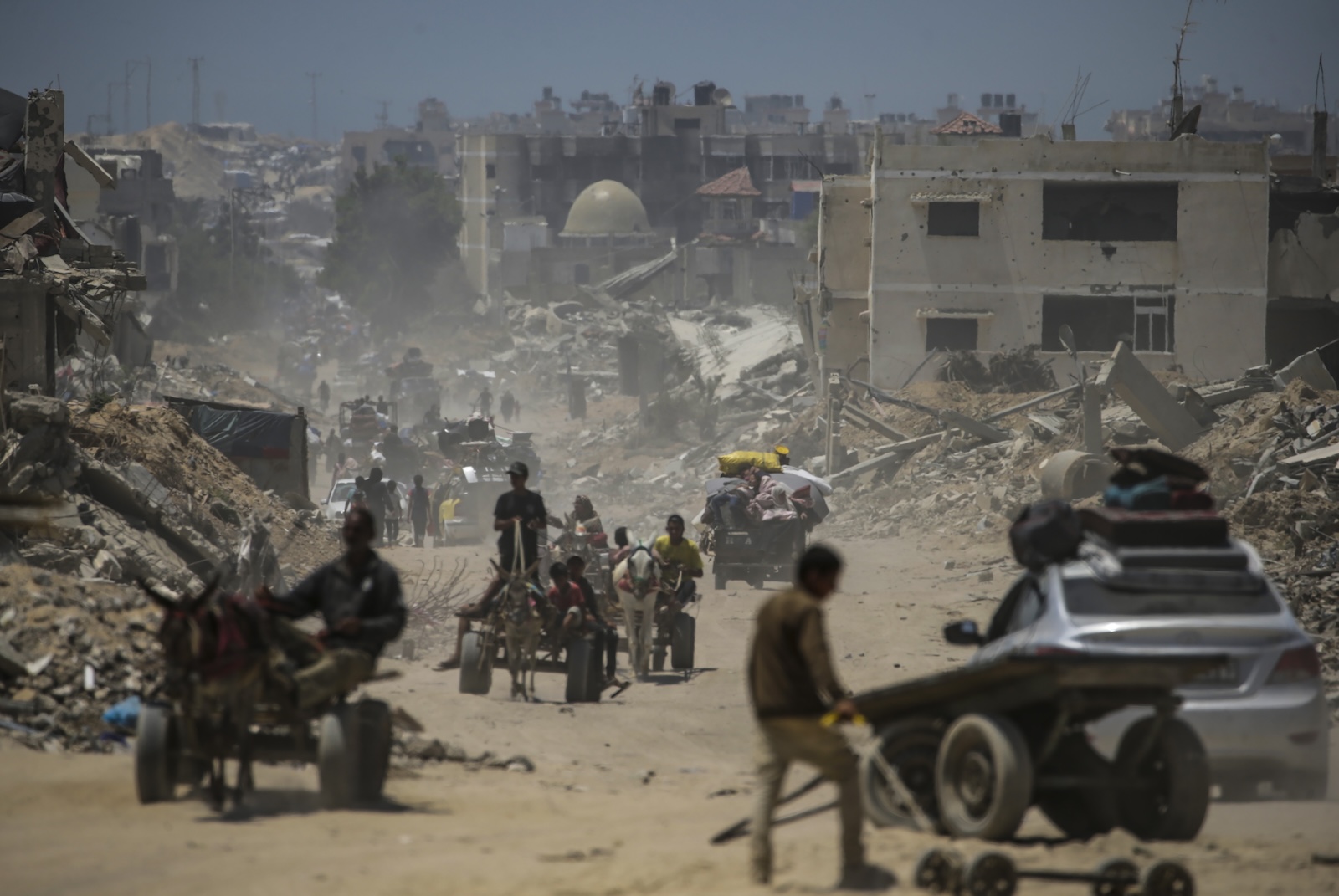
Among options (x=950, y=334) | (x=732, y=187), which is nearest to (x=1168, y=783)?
(x=950, y=334)

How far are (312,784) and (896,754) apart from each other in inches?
130

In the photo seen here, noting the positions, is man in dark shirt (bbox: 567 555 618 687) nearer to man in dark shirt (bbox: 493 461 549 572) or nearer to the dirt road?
man in dark shirt (bbox: 493 461 549 572)

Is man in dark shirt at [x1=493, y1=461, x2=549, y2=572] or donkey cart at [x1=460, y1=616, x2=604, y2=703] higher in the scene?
man in dark shirt at [x1=493, y1=461, x2=549, y2=572]

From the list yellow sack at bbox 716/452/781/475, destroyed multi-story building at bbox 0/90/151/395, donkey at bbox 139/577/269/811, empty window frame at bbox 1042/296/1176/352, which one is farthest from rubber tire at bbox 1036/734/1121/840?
empty window frame at bbox 1042/296/1176/352

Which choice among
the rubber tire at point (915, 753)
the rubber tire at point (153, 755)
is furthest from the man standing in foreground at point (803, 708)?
the rubber tire at point (153, 755)

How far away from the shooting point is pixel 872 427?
31.7 metres

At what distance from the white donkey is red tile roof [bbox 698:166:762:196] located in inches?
3173

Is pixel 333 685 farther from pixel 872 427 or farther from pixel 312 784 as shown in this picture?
pixel 872 427

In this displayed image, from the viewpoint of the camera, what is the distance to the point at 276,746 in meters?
7.20

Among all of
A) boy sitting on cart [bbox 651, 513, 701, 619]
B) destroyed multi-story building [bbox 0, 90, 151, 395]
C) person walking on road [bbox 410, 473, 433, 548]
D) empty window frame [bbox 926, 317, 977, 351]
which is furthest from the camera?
empty window frame [bbox 926, 317, 977, 351]

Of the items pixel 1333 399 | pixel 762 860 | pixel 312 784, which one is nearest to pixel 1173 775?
pixel 762 860

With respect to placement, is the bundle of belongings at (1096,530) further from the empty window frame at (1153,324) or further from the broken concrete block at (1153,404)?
the empty window frame at (1153,324)

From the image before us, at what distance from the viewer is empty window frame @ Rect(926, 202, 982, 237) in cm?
3872

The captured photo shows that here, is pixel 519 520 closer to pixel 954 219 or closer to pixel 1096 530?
pixel 1096 530
